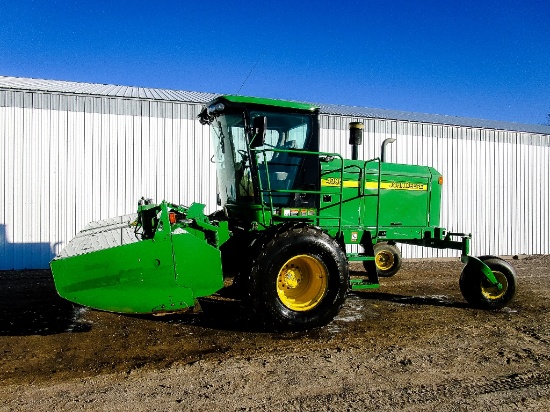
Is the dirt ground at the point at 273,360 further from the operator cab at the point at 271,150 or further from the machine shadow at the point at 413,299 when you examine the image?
the operator cab at the point at 271,150

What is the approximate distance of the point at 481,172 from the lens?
48.4 ft

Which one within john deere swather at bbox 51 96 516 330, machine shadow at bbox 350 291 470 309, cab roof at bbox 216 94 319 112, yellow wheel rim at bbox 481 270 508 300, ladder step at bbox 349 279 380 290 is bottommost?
machine shadow at bbox 350 291 470 309

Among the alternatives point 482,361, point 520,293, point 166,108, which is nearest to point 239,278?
point 482,361

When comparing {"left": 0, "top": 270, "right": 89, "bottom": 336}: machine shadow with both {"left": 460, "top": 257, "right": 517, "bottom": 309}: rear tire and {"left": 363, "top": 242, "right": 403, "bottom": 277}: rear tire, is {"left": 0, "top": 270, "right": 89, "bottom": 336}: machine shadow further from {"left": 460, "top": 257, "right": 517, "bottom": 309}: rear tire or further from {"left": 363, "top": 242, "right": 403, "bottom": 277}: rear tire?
{"left": 363, "top": 242, "right": 403, "bottom": 277}: rear tire

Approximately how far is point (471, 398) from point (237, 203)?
377cm

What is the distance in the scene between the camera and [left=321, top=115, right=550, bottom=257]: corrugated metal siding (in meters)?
13.8

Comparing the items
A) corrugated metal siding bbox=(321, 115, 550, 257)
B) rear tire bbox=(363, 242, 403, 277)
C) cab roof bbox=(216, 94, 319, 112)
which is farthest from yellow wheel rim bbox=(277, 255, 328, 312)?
corrugated metal siding bbox=(321, 115, 550, 257)

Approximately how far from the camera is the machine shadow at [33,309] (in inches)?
231

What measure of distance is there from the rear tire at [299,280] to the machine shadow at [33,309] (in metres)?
2.31

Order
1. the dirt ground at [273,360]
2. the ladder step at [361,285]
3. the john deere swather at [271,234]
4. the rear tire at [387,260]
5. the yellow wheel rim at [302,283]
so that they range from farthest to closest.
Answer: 1. the rear tire at [387,260]
2. the ladder step at [361,285]
3. the yellow wheel rim at [302,283]
4. the john deere swather at [271,234]
5. the dirt ground at [273,360]

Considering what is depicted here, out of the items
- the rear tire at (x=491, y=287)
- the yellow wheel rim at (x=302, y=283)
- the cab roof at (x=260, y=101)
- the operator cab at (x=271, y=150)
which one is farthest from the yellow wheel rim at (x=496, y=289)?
the cab roof at (x=260, y=101)

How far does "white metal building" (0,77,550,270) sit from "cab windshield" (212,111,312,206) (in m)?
5.46

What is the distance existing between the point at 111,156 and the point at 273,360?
26.1ft

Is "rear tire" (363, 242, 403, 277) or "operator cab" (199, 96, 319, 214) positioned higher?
"operator cab" (199, 96, 319, 214)
